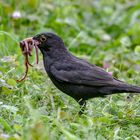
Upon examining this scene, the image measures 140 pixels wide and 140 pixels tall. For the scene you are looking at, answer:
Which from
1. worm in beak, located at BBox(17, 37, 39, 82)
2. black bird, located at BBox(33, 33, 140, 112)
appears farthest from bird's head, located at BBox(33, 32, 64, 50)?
black bird, located at BBox(33, 33, 140, 112)

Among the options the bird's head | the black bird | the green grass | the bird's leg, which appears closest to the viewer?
the green grass

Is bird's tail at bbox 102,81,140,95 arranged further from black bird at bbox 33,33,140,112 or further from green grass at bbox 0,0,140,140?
green grass at bbox 0,0,140,140

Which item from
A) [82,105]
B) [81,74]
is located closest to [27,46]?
[81,74]

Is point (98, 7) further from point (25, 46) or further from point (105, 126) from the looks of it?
point (105, 126)

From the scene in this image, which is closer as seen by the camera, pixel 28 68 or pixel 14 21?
pixel 28 68

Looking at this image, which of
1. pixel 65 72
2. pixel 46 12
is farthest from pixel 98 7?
pixel 65 72

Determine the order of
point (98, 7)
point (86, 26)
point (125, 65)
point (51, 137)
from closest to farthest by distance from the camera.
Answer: point (51, 137), point (125, 65), point (86, 26), point (98, 7)
